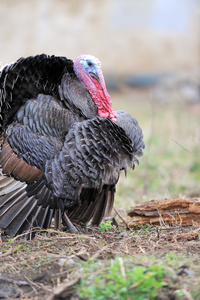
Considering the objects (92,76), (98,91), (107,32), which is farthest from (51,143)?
(107,32)

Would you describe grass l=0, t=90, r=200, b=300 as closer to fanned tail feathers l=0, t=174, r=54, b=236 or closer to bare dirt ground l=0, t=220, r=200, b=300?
bare dirt ground l=0, t=220, r=200, b=300

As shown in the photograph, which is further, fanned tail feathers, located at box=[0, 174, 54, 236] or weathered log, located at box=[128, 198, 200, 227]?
weathered log, located at box=[128, 198, 200, 227]

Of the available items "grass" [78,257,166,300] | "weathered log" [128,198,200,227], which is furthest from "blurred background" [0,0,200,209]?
"grass" [78,257,166,300]

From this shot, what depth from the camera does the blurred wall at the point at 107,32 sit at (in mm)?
19078

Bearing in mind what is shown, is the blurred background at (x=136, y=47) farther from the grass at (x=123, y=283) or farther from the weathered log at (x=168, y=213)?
the grass at (x=123, y=283)

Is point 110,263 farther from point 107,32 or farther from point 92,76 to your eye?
point 107,32

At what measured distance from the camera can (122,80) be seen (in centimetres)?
2138

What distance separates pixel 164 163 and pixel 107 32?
586 inches

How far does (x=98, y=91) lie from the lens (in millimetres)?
4566

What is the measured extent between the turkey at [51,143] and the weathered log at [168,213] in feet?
1.60

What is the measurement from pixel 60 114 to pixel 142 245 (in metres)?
1.39

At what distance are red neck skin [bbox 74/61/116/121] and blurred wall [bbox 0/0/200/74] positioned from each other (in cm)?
1360

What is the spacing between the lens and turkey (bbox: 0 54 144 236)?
163 inches

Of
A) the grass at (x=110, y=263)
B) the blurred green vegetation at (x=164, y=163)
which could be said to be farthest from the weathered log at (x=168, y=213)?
the blurred green vegetation at (x=164, y=163)
